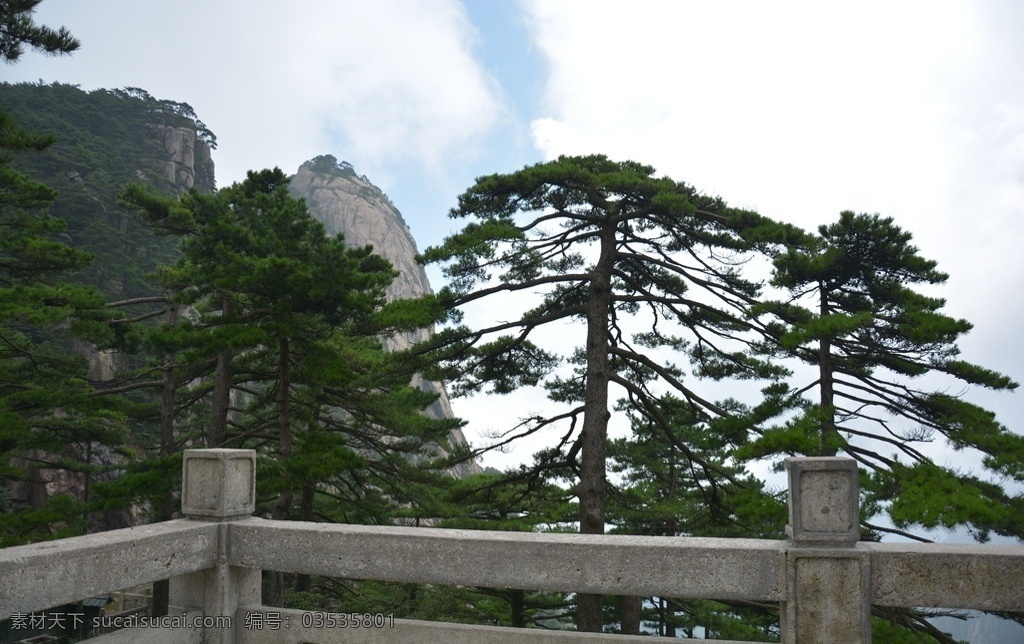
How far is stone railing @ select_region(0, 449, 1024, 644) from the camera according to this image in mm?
3479

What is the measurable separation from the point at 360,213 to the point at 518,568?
85926 millimetres

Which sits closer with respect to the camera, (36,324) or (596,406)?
(596,406)

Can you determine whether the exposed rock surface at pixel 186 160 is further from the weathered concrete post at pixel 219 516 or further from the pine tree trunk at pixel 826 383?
the weathered concrete post at pixel 219 516

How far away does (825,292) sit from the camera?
10.9 m

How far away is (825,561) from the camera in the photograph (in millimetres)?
3582

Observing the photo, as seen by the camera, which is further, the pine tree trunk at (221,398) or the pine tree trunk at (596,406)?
Answer: the pine tree trunk at (221,398)

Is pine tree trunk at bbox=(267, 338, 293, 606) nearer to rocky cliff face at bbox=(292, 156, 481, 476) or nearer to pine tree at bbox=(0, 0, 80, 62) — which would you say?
pine tree at bbox=(0, 0, 80, 62)

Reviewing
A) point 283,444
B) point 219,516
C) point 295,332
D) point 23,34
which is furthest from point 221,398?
point 219,516

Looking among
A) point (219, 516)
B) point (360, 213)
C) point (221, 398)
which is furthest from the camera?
point (360, 213)

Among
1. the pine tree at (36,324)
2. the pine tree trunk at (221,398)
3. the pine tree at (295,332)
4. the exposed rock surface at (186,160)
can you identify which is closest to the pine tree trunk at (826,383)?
the pine tree at (295,332)

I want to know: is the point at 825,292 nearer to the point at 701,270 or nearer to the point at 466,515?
the point at 701,270

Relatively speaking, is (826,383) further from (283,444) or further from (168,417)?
(168,417)

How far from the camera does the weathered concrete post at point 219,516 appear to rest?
14.0 feet

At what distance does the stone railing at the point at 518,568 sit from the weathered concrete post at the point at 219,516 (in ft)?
0.04
